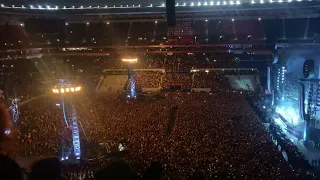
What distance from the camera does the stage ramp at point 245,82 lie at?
3048cm

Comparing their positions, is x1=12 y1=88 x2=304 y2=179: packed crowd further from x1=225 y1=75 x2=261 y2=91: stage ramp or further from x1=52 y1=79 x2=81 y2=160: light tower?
x1=225 y1=75 x2=261 y2=91: stage ramp

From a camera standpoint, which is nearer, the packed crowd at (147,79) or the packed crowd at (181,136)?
the packed crowd at (181,136)

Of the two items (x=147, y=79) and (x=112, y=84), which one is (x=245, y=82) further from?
(x=112, y=84)

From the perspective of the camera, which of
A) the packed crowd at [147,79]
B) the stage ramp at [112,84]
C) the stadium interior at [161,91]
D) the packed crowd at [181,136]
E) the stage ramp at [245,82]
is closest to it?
the packed crowd at [181,136]

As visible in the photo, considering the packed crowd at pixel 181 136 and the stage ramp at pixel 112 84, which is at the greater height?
the stage ramp at pixel 112 84

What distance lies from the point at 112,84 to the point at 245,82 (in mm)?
12806

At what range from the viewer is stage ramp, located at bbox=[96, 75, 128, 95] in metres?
30.3

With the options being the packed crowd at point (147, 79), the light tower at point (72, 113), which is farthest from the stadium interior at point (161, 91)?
the packed crowd at point (147, 79)

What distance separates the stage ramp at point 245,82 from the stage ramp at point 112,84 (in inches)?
404

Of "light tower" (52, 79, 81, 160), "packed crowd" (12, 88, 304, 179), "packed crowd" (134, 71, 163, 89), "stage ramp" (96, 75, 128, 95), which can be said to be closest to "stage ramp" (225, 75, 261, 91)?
"packed crowd" (134, 71, 163, 89)

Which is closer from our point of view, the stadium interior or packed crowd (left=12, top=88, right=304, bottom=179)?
packed crowd (left=12, top=88, right=304, bottom=179)

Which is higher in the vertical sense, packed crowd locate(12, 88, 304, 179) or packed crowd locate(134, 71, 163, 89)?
packed crowd locate(134, 71, 163, 89)

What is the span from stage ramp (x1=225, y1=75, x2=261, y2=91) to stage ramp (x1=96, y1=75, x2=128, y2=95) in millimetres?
10269

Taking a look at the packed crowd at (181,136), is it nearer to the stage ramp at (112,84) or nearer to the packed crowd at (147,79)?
the packed crowd at (147,79)
